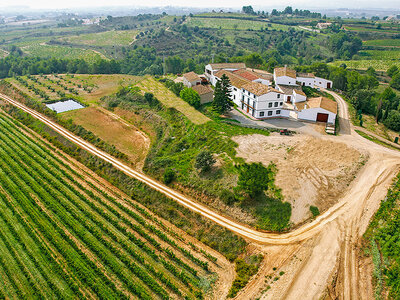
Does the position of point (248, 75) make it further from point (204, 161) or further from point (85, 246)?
point (85, 246)

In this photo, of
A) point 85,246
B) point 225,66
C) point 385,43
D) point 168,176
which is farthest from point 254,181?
point 385,43

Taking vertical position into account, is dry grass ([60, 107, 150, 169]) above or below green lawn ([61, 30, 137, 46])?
below

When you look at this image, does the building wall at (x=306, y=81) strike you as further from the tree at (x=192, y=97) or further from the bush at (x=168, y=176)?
the bush at (x=168, y=176)

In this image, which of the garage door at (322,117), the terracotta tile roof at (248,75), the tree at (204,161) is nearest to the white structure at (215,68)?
the terracotta tile roof at (248,75)

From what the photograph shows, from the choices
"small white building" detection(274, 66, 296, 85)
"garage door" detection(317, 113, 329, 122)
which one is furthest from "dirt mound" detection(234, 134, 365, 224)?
"small white building" detection(274, 66, 296, 85)

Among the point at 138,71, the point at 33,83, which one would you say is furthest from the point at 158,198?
the point at 138,71

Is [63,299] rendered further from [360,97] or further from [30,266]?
[360,97]

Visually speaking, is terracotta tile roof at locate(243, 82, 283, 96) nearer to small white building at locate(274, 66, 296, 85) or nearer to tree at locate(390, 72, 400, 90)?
small white building at locate(274, 66, 296, 85)
